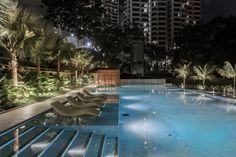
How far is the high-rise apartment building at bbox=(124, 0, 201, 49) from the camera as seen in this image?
100375 mm

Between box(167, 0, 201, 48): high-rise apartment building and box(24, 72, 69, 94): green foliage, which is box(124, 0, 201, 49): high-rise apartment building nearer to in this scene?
box(167, 0, 201, 48): high-rise apartment building

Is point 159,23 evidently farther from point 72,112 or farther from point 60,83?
point 72,112

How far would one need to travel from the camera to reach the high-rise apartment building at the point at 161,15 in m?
100

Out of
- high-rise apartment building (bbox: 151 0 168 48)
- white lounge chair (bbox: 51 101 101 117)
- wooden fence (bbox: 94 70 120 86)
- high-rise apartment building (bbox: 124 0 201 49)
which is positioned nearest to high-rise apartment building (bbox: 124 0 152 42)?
high-rise apartment building (bbox: 124 0 201 49)

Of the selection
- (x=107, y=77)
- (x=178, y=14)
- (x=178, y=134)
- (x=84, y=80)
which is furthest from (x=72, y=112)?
(x=178, y=14)

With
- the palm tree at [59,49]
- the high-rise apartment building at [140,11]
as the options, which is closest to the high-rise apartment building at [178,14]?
the high-rise apartment building at [140,11]

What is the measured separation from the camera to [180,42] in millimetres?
40656

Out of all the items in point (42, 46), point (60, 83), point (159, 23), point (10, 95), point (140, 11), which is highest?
point (140, 11)

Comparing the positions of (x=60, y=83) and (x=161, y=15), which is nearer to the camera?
(x=60, y=83)

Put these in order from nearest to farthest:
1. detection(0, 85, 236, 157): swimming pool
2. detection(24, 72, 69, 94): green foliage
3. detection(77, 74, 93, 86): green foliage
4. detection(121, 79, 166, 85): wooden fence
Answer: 1. detection(0, 85, 236, 157): swimming pool
2. detection(24, 72, 69, 94): green foliage
3. detection(77, 74, 93, 86): green foliage
4. detection(121, 79, 166, 85): wooden fence

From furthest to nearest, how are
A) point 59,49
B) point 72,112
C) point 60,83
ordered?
point 60,83 → point 59,49 → point 72,112

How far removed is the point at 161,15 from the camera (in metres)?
104

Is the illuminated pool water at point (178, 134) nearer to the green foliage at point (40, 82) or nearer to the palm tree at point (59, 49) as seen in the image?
the green foliage at point (40, 82)

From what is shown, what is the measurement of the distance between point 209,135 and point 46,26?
1198 cm
